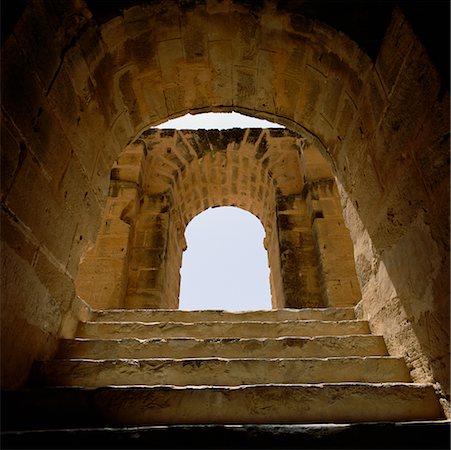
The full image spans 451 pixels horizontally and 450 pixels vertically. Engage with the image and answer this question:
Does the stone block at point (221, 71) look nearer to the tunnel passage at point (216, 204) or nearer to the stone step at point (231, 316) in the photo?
the stone step at point (231, 316)

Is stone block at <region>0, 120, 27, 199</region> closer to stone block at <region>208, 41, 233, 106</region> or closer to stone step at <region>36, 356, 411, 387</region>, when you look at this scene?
stone step at <region>36, 356, 411, 387</region>

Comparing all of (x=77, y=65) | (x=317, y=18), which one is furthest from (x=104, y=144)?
(x=317, y=18)

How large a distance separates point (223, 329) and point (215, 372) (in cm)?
62

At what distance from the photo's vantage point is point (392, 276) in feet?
7.24

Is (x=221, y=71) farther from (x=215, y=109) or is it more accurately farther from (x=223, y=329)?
(x=223, y=329)

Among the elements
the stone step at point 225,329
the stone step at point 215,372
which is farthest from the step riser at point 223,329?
the stone step at point 215,372

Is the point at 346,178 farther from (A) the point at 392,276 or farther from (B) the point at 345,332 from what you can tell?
(B) the point at 345,332

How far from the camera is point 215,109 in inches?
127

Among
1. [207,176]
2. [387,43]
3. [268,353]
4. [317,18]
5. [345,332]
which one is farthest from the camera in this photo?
[207,176]

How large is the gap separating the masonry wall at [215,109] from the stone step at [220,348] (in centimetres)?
18

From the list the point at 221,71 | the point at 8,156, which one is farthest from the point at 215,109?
the point at 8,156

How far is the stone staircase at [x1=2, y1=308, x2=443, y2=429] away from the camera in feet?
5.35

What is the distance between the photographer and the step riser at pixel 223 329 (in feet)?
8.36

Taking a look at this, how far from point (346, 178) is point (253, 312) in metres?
1.38
